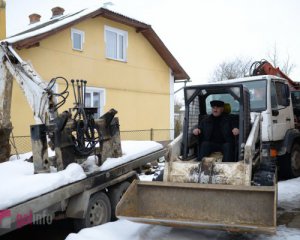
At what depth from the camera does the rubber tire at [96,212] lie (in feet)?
18.4

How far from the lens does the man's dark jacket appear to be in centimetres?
620

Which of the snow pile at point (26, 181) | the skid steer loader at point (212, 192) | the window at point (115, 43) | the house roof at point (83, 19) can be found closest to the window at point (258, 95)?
the skid steer loader at point (212, 192)

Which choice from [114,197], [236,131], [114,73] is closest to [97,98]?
[114,73]

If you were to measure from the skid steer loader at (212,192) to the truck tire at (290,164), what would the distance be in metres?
3.25

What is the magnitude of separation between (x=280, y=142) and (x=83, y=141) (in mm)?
4972

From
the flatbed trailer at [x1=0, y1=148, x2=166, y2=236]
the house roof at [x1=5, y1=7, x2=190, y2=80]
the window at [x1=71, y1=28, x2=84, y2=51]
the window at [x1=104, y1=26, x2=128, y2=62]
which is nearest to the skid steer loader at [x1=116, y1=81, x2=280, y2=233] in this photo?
the flatbed trailer at [x1=0, y1=148, x2=166, y2=236]

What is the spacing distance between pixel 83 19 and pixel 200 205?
33.4 ft

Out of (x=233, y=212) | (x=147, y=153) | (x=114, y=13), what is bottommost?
(x=233, y=212)

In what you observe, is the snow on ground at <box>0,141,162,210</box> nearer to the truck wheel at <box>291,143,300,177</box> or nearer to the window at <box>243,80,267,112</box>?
the window at <box>243,80,267,112</box>

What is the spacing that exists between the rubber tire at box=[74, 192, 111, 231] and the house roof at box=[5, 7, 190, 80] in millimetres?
4455

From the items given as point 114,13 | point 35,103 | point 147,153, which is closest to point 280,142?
point 147,153

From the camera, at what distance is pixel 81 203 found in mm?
5488

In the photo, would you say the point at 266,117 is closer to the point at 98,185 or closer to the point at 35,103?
the point at 98,185

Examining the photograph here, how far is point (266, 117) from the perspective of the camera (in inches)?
336
